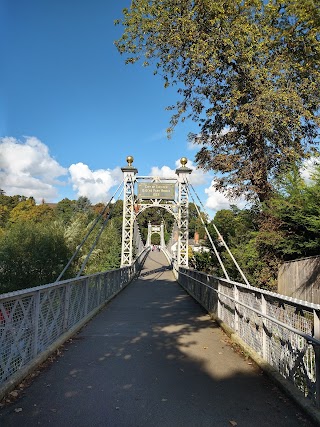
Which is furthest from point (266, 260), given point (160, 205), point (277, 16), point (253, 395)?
point (160, 205)

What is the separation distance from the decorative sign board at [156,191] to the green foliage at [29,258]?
6997mm

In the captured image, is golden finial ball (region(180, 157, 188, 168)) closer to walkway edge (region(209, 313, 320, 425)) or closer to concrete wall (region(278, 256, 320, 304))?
concrete wall (region(278, 256, 320, 304))

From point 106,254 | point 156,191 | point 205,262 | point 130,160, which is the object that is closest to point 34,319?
point 205,262

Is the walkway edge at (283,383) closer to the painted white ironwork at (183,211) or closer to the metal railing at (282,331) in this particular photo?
the metal railing at (282,331)

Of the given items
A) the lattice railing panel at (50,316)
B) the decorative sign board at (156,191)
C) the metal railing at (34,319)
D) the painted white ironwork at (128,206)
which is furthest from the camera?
the decorative sign board at (156,191)

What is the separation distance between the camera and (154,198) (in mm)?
26125

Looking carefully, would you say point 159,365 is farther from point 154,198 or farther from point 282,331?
point 154,198

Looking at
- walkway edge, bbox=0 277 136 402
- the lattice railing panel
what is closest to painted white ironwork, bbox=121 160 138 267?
walkway edge, bbox=0 277 136 402

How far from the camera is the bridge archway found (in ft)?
81.9

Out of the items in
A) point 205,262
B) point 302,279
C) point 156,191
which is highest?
point 156,191

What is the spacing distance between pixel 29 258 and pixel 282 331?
23.3 meters

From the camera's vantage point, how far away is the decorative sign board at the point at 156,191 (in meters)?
26.0

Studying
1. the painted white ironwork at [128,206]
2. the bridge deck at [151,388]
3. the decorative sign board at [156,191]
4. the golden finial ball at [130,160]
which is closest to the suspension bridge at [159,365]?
the bridge deck at [151,388]

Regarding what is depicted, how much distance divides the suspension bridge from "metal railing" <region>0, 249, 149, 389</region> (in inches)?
0.6
